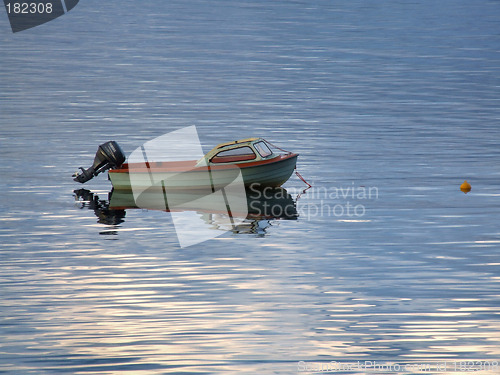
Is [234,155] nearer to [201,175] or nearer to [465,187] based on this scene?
[201,175]

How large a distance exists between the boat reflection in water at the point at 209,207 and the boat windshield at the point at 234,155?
4.45ft

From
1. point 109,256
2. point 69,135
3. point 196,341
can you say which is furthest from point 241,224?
point 69,135

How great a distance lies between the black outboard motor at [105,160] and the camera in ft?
124

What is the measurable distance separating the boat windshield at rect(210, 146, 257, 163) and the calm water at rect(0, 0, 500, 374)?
293 cm

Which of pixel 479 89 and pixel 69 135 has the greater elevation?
pixel 69 135

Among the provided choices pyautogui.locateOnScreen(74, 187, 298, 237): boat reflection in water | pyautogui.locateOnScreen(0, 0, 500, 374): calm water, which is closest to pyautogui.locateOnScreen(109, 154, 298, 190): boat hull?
pyautogui.locateOnScreen(74, 187, 298, 237): boat reflection in water

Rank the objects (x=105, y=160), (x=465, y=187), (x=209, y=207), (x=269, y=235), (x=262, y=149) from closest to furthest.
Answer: (x=269, y=235)
(x=209, y=207)
(x=465, y=187)
(x=262, y=149)
(x=105, y=160)

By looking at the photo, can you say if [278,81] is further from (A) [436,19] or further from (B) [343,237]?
(A) [436,19]

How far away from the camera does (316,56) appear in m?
91.7

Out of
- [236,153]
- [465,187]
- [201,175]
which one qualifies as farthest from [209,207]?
[465,187]

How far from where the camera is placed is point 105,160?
124 ft

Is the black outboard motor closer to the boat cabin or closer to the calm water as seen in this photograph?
the calm water

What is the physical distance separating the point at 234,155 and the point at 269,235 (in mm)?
7774

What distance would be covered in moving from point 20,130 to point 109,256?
90.8ft
